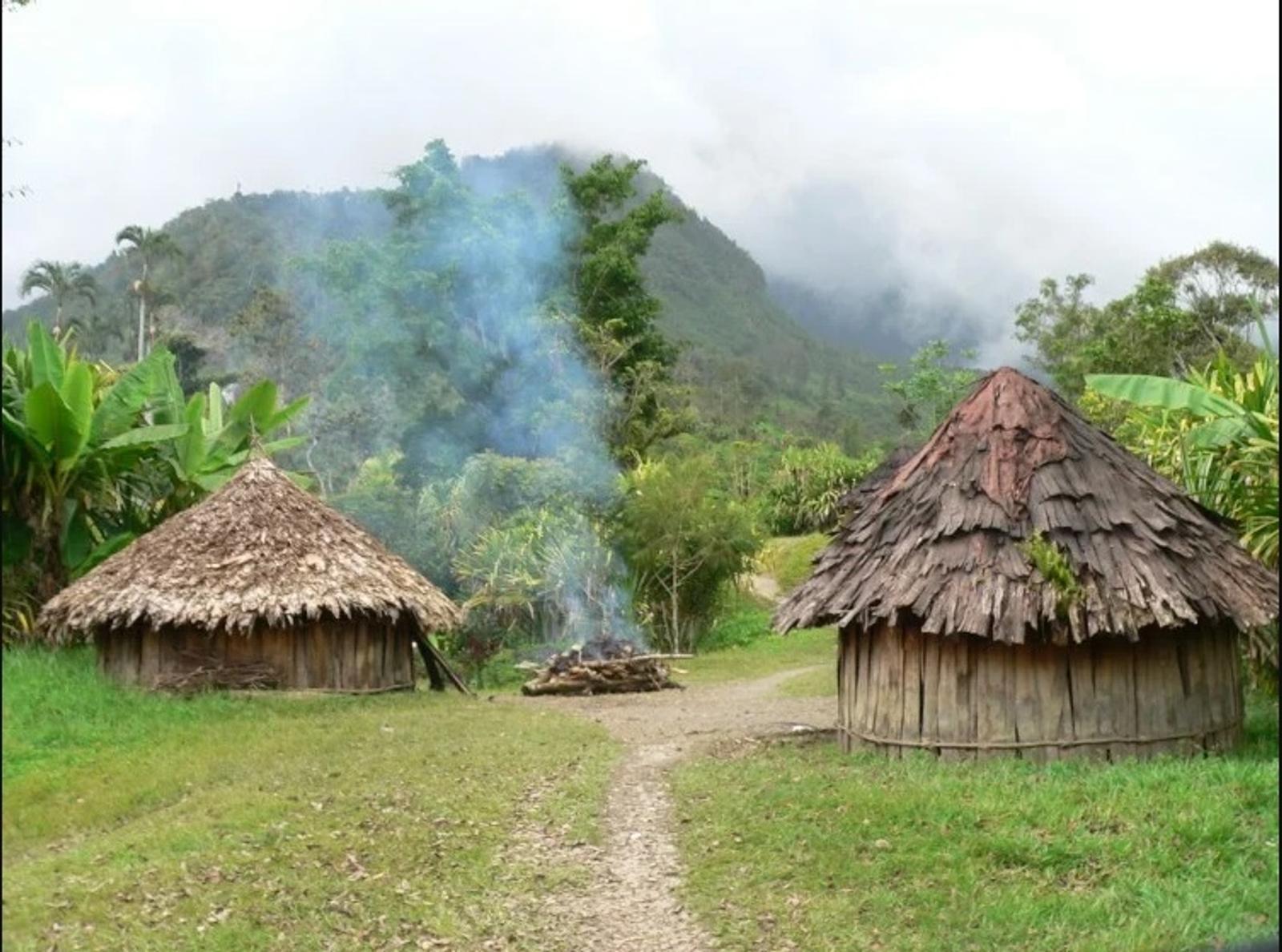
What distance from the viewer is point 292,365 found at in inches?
1033

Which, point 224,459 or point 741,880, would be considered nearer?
point 741,880

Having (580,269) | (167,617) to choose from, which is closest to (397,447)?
(580,269)

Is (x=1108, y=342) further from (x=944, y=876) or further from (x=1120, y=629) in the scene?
(x=944, y=876)

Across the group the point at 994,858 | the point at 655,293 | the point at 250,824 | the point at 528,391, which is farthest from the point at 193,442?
the point at 655,293

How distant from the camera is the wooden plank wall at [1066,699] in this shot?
9977mm

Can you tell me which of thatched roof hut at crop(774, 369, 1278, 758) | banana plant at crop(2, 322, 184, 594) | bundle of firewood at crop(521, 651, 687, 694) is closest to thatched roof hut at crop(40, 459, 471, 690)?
bundle of firewood at crop(521, 651, 687, 694)

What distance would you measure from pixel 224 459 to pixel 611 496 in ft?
31.4

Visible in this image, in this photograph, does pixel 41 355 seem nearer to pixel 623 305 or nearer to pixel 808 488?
pixel 623 305

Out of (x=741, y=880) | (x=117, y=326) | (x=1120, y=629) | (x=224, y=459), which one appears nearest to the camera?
(x=741, y=880)

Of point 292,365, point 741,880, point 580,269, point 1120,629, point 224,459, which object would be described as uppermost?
point 580,269

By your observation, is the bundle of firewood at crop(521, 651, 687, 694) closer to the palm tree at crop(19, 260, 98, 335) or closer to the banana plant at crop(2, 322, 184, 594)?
the banana plant at crop(2, 322, 184, 594)

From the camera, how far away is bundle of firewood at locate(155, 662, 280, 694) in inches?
536

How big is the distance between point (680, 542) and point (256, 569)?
1138 cm

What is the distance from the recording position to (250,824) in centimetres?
696
